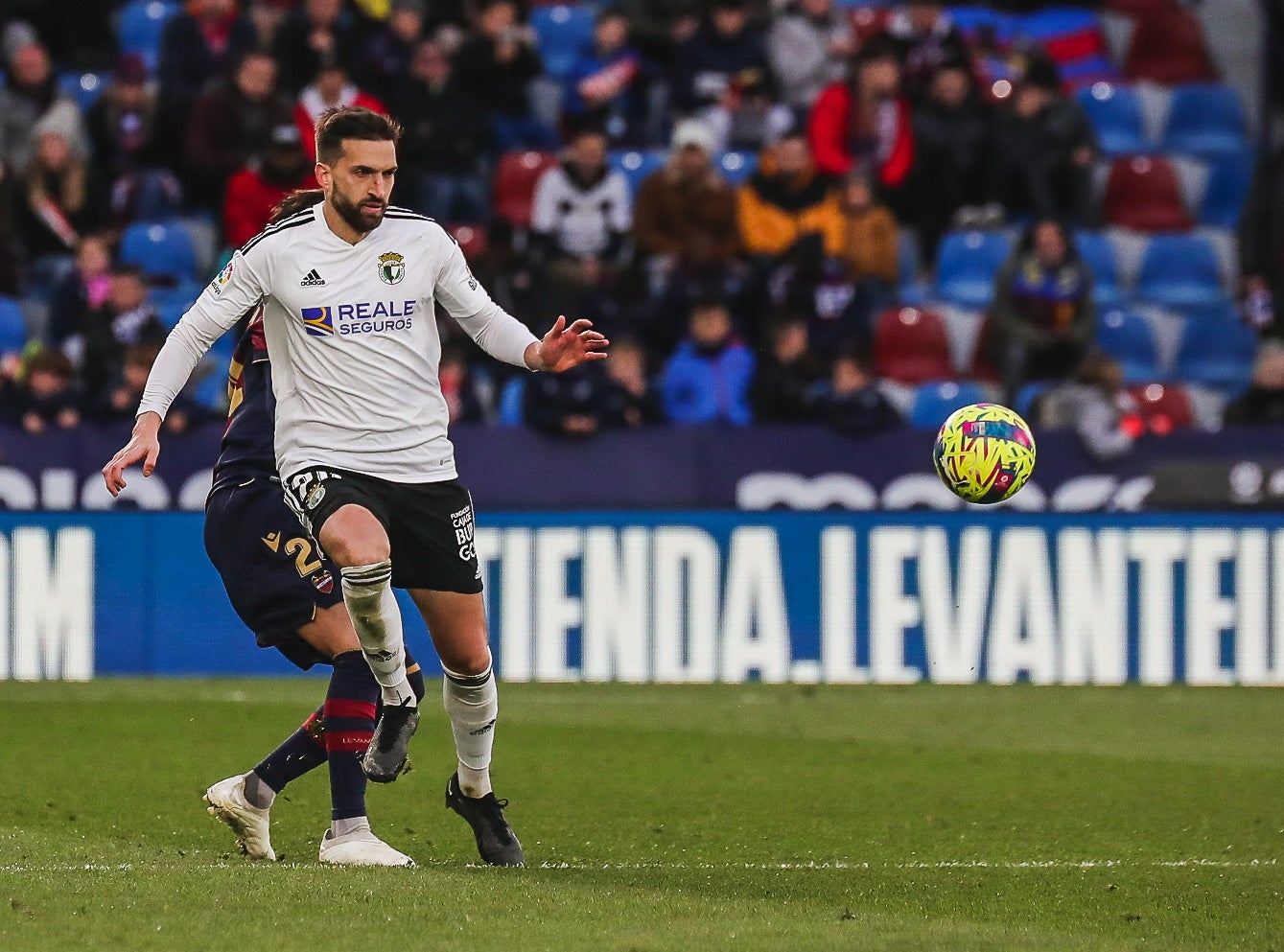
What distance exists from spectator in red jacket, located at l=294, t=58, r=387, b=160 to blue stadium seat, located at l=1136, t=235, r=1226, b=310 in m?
5.83

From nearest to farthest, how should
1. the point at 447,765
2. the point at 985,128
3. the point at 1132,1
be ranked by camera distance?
the point at 447,765 → the point at 985,128 → the point at 1132,1

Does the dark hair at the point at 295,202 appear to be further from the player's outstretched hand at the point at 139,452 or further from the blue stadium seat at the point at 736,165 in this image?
the blue stadium seat at the point at 736,165

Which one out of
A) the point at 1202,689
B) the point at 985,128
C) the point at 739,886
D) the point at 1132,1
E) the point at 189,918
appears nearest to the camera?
the point at 189,918

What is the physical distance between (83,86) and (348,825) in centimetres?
1214

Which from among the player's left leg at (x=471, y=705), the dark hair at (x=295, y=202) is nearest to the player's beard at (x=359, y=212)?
the dark hair at (x=295, y=202)

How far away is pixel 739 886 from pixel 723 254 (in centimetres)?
946

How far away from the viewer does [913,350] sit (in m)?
15.1

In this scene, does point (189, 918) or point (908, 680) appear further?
point (908, 680)

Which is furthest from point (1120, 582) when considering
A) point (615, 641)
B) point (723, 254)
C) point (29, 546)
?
point (29, 546)

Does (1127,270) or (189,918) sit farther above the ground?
(1127,270)

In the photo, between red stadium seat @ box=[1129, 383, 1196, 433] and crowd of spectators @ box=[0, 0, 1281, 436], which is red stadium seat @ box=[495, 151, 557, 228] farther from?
red stadium seat @ box=[1129, 383, 1196, 433]

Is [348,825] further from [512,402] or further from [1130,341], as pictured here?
[1130,341]

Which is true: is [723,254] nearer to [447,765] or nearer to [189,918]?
[447,765]

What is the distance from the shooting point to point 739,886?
6258 millimetres
